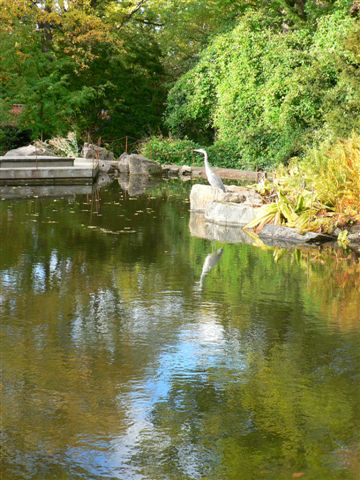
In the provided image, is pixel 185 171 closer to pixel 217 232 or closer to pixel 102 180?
pixel 102 180

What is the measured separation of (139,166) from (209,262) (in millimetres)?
13468

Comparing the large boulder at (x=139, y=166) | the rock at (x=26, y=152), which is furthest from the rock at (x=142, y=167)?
the rock at (x=26, y=152)

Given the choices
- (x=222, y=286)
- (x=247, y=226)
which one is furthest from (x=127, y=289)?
(x=247, y=226)

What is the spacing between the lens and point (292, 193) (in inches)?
547

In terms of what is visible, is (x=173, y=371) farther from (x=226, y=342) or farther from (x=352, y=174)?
(x=352, y=174)

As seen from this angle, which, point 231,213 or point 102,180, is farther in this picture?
point 102,180

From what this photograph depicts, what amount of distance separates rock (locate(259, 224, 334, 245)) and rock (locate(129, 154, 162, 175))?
11277 mm

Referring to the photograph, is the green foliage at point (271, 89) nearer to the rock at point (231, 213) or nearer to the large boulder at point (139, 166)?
the large boulder at point (139, 166)

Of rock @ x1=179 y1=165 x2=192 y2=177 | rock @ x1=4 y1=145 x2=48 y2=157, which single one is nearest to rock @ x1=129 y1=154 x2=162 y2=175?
rock @ x1=179 y1=165 x2=192 y2=177

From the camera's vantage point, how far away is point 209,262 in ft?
35.9

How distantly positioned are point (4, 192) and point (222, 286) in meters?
9.85

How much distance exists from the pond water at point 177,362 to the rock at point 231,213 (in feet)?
6.41

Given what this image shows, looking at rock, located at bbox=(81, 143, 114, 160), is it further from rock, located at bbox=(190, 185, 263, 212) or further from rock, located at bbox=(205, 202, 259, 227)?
rock, located at bbox=(205, 202, 259, 227)

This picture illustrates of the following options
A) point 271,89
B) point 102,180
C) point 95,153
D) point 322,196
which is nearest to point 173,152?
point 95,153
